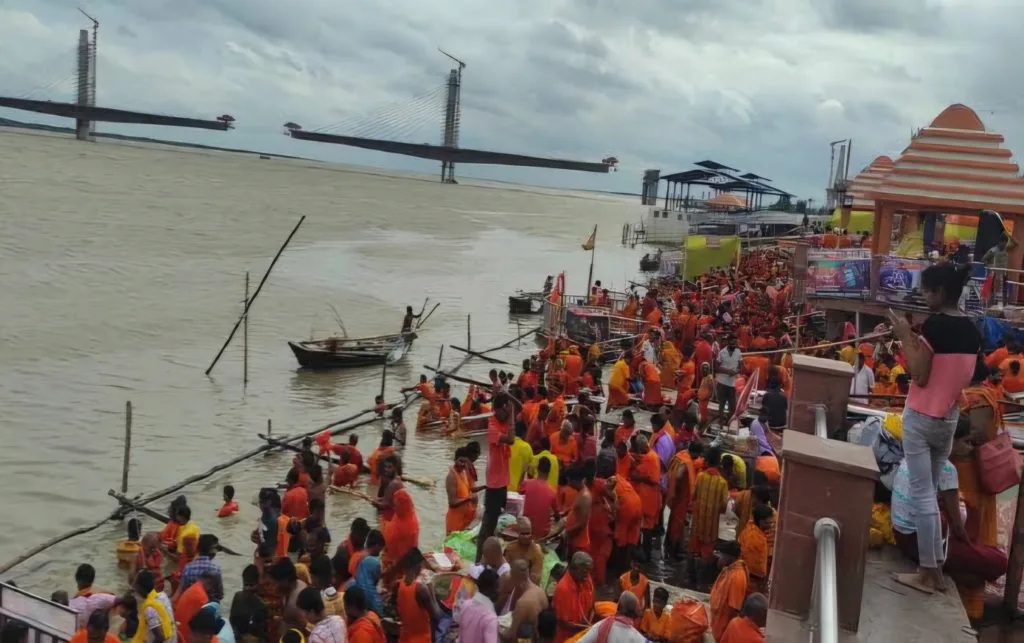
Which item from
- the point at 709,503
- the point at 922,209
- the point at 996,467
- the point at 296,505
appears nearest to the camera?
the point at 996,467

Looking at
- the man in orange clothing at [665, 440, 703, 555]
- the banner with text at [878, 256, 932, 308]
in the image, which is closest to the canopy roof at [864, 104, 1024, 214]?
the banner with text at [878, 256, 932, 308]

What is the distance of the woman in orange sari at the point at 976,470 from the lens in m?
4.56

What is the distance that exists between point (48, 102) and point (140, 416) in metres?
107

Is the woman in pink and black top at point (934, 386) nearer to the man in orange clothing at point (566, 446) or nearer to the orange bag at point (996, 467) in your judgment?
the orange bag at point (996, 467)

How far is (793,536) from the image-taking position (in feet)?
11.8

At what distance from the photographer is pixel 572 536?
296 inches

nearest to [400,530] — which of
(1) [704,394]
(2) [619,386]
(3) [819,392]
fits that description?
(3) [819,392]

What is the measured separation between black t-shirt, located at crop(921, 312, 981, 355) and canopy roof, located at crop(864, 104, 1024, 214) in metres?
15.3

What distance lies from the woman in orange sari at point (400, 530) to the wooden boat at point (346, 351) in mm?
15185

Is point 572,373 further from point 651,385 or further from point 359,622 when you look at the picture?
point 359,622

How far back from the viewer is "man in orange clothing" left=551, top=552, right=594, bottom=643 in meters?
5.97

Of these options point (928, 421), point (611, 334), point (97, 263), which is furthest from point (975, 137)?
point (97, 263)

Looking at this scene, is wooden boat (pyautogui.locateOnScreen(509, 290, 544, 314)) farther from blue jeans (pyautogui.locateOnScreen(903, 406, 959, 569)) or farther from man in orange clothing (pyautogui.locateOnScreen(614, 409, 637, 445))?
blue jeans (pyautogui.locateOnScreen(903, 406, 959, 569))

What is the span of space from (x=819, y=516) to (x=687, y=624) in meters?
2.74
